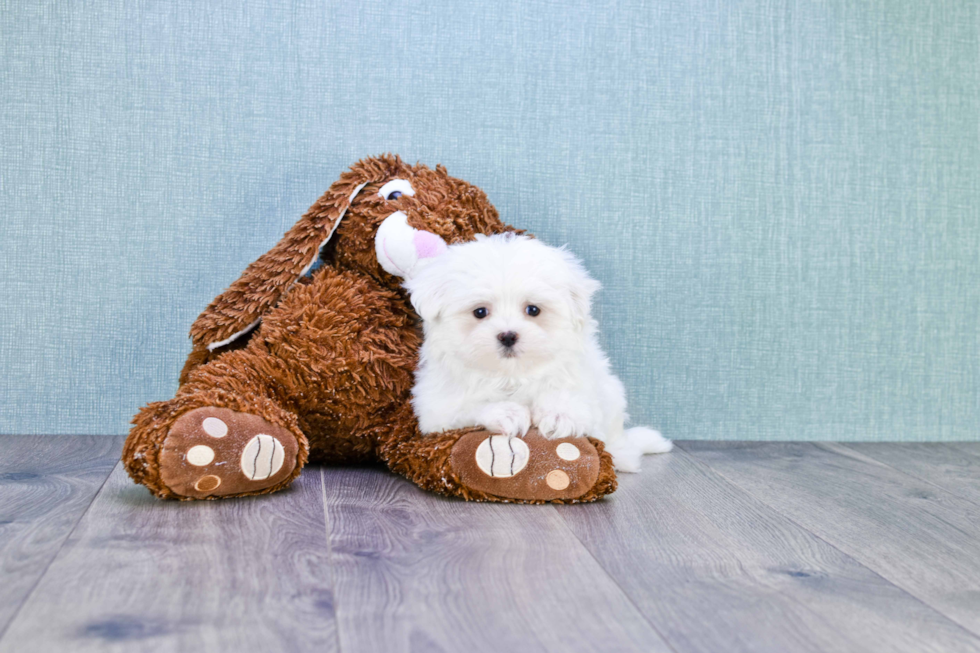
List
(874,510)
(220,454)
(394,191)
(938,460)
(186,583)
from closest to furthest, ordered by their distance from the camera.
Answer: (186,583), (220,454), (874,510), (394,191), (938,460)

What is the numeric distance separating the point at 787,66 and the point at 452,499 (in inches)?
50.1

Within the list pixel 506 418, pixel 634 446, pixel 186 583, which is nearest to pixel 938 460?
pixel 634 446

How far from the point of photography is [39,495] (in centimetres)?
126

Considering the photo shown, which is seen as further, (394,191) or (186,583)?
(394,191)

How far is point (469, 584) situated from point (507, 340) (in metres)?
0.45

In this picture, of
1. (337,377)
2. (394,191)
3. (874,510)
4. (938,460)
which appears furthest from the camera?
(938,460)

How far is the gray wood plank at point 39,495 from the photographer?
912mm

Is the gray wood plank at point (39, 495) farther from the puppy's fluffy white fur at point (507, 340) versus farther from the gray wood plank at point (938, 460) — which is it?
the gray wood plank at point (938, 460)

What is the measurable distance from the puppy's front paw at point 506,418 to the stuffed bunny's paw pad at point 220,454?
12.1 inches

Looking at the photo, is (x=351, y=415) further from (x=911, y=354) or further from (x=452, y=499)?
(x=911, y=354)

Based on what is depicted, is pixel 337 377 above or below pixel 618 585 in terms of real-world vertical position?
above

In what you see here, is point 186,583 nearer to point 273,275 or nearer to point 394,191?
point 273,275

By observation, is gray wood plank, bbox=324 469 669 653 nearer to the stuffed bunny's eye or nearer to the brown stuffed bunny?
the brown stuffed bunny

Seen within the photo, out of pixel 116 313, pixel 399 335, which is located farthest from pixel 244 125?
pixel 399 335
